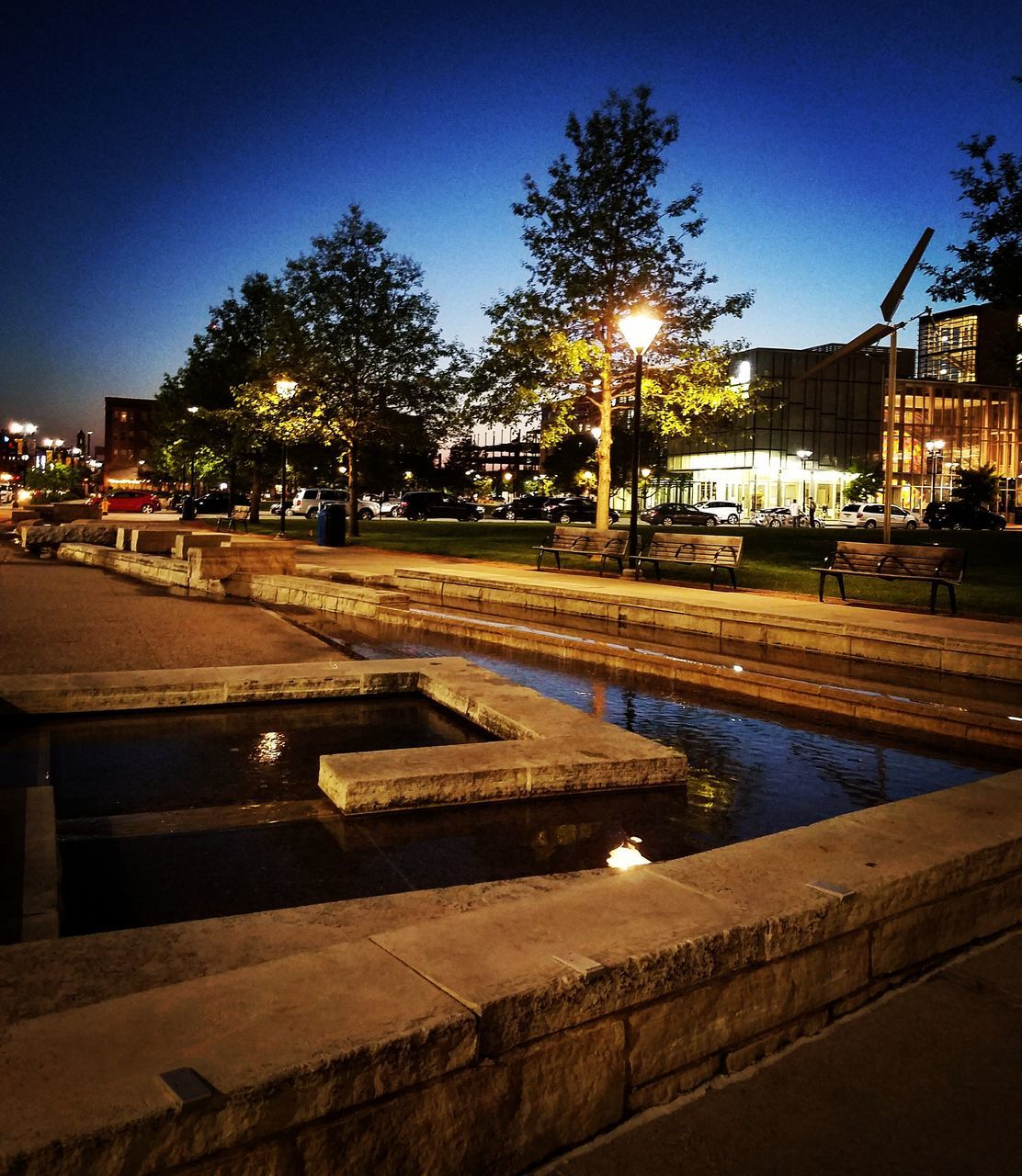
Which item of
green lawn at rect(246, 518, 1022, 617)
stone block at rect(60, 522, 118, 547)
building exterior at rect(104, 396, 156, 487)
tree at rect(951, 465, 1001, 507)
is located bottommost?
green lawn at rect(246, 518, 1022, 617)

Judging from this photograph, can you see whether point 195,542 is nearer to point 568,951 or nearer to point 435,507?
point 568,951

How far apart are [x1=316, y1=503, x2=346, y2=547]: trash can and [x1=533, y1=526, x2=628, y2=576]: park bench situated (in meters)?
8.74

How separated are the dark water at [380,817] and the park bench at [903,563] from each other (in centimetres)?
677

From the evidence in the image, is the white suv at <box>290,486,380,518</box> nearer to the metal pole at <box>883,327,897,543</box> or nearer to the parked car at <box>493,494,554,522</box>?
the parked car at <box>493,494,554,522</box>

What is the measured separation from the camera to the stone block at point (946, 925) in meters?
3.16

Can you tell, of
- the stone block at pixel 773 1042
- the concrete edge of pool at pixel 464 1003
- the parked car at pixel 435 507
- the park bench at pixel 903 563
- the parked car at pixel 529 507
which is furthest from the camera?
the parked car at pixel 529 507

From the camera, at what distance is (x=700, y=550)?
1706 centimetres

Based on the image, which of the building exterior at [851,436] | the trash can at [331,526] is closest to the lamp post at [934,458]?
the building exterior at [851,436]

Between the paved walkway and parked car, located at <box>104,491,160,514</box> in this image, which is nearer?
the paved walkway

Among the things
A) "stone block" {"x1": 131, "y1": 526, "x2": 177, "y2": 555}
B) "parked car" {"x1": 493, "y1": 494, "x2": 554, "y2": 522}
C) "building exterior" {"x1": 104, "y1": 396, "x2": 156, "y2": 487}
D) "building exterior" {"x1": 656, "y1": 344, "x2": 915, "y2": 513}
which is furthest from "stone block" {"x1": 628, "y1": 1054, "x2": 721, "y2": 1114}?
"building exterior" {"x1": 104, "y1": 396, "x2": 156, "y2": 487}

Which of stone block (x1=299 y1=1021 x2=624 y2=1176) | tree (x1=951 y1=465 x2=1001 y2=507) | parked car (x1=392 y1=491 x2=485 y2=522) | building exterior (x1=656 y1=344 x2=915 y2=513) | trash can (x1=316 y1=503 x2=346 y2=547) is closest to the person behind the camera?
stone block (x1=299 y1=1021 x2=624 y2=1176)

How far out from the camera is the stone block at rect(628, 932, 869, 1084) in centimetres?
255

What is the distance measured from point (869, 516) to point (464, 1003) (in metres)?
67.3

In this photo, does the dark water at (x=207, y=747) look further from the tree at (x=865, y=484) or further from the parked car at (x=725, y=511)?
the tree at (x=865, y=484)
